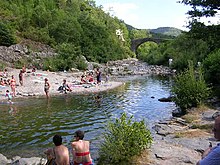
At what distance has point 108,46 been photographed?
9131 cm

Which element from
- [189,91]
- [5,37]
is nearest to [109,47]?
[5,37]

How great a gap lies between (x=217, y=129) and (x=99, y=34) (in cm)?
8671

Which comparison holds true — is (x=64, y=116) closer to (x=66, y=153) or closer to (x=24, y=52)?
(x=66, y=153)

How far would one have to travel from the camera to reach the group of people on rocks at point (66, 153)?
26.9 ft

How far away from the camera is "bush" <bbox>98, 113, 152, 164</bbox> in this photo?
9117mm

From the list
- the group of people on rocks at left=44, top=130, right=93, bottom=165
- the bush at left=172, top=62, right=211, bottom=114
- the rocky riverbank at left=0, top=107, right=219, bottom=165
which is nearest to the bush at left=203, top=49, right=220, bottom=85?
the bush at left=172, top=62, right=211, bottom=114

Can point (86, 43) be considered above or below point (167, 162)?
above

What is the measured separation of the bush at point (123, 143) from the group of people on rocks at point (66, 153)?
1.03 metres

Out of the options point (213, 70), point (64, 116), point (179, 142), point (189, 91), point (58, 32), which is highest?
point (58, 32)

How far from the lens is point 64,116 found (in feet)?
65.8

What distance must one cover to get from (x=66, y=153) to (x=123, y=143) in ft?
6.11

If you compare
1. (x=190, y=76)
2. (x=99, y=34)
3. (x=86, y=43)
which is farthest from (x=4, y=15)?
(x=190, y=76)

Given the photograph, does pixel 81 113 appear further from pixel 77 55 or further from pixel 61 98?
pixel 77 55

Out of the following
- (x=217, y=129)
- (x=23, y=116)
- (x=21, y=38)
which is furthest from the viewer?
(x=21, y=38)
